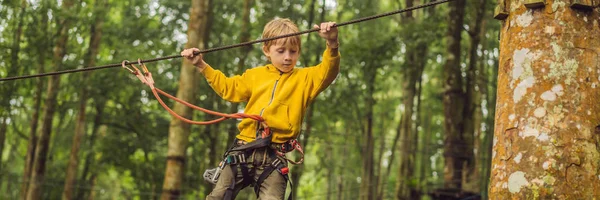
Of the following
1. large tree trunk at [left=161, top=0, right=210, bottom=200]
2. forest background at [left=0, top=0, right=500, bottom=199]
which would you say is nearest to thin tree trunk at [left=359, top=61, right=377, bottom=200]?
forest background at [left=0, top=0, right=500, bottom=199]

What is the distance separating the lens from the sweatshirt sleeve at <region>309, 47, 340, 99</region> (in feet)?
12.8

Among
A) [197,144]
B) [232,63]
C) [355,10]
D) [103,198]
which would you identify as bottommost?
[103,198]

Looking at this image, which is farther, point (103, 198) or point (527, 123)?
point (103, 198)

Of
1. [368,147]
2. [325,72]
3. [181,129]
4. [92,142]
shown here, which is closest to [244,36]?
[92,142]

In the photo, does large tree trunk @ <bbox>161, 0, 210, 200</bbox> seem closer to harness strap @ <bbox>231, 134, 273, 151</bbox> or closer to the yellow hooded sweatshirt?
the yellow hooded sweatshirt

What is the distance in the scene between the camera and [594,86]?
10.1 feet

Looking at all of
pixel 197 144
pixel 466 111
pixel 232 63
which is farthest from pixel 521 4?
pixel 197 144

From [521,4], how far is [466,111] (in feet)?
35.5

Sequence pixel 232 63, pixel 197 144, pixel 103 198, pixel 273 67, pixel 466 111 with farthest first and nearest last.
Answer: pixel 103 198, pixel 197 144, pixel 232 63, pixel 466 111, pixel 273 67

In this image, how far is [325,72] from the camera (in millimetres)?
3943

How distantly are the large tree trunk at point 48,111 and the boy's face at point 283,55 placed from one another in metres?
12.1

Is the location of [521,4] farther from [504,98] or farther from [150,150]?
[150,150]

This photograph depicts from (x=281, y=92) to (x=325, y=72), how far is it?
0.80ft

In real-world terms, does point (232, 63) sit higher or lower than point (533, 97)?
higher
